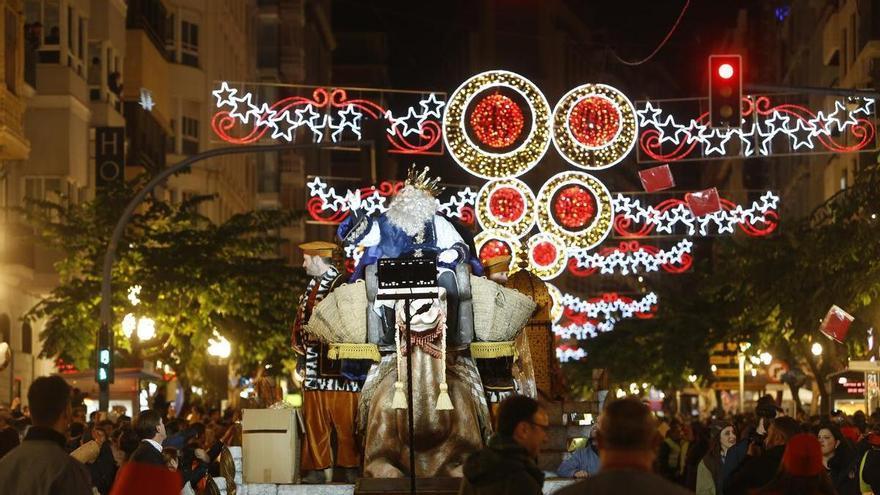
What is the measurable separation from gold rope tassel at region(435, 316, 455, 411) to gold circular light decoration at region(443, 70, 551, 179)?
534 inches

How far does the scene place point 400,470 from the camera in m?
19.8

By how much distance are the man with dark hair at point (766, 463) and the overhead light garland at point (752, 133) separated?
20776 mm

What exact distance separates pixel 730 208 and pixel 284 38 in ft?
205

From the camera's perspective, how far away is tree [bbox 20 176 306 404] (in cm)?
4091

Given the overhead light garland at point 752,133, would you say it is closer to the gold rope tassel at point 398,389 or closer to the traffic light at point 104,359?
the traffic light at point 104,359

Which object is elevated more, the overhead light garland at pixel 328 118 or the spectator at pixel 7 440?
the overhead light garland at pixel 328 118

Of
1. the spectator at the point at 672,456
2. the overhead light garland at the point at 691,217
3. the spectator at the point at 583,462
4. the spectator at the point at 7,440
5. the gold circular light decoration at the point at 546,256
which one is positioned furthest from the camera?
the gold circular light decoration at the point at 546,256

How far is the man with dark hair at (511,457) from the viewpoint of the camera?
34.4ft

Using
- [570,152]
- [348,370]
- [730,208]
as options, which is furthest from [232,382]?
[348,370]

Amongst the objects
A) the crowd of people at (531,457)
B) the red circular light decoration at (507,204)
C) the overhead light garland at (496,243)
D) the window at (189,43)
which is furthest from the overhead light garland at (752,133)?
the window at (189,43)

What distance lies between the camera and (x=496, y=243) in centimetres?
3866

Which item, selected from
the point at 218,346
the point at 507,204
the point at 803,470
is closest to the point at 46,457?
the point at 803,470

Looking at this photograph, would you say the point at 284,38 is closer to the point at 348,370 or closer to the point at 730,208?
the point at 730,208

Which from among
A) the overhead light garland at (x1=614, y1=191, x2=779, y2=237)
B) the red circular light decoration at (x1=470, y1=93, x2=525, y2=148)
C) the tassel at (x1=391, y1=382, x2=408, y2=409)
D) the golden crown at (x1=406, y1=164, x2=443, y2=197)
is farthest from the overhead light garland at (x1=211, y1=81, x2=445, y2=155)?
Result: the tassel at (x1=391, y1=382, x2=408, y2=409)
